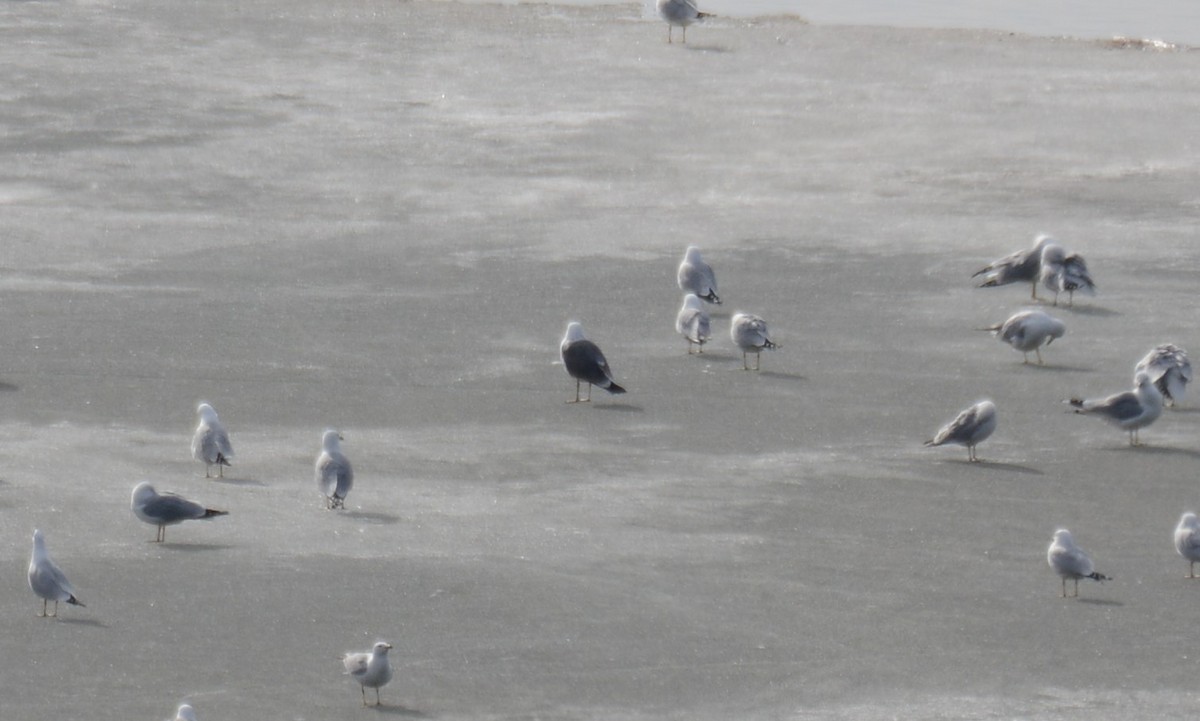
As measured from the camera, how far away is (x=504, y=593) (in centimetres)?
1031

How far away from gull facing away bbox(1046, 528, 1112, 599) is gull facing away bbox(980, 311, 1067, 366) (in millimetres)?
4106

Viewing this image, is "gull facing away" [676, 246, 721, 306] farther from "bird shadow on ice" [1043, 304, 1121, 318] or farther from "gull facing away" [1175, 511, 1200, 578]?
"gull facing away" [1175, 511, 1200, 578]

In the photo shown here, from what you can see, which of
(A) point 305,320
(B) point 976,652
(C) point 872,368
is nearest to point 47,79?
(A) point 305,320

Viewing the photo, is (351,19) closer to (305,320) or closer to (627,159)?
(627,159)

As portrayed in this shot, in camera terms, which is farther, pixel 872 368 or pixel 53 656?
pixel 872 368

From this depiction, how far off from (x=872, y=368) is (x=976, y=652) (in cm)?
480

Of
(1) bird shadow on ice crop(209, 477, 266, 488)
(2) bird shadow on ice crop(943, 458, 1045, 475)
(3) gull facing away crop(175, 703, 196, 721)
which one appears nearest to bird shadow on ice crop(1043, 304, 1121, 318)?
(2) bird shadow on ice crop(943, 458, 1045, 475)

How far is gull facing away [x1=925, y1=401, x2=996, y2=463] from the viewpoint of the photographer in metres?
12.3

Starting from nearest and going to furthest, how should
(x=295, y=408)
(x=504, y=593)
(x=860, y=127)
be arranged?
(x=504, y=593), (x=295, y=408), (x=860, y=127)

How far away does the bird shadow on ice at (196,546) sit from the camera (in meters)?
11.0

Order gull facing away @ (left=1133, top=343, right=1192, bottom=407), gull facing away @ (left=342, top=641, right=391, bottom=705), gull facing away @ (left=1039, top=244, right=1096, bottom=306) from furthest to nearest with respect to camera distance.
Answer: gull facing away @ (left=1039, top=244, right=1096, bottom=306) < gull facing away @ (left=1133, top=343, right=1192, bottom=407) < gull facing away @ (left=342, top=641, right=391, bottom=705)

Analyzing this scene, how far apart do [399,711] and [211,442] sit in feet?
11.6

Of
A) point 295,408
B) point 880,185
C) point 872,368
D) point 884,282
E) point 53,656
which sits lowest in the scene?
point 53,656

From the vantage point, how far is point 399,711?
891 cm
